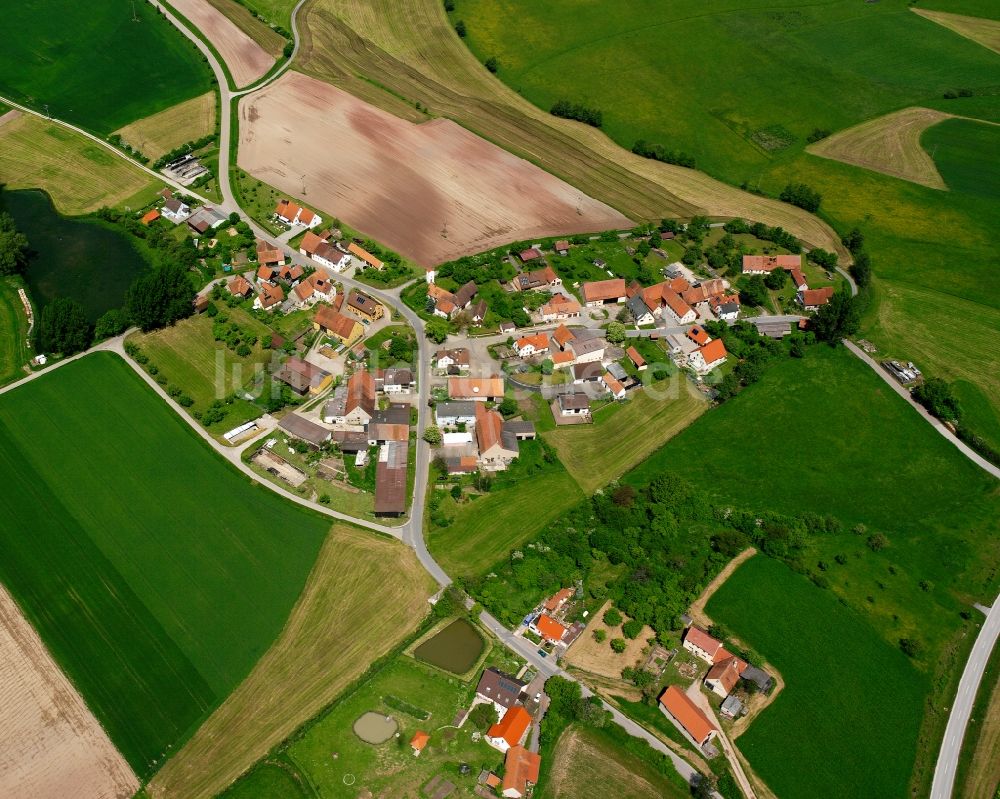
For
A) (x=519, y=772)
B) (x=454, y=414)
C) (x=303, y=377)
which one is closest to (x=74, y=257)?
(x=303, y=377)

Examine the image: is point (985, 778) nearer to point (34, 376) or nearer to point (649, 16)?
point (34, 376)

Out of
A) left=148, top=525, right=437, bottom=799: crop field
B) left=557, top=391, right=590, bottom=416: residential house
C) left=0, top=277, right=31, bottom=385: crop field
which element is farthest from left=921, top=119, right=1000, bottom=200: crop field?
left=0, top=277, right=31, bottom=385: crop field

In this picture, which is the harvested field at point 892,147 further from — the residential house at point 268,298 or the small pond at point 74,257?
the small pond at point 74,257

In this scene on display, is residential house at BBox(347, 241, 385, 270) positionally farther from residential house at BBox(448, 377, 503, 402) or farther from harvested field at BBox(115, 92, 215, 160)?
harvested field at BBox(115, 92, 215, 160)

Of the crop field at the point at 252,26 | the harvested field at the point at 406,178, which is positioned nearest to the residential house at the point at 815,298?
the harvested field at the point at 406,178

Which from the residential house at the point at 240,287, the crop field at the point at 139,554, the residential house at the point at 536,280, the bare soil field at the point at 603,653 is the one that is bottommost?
the crop field at the point at 139,554
